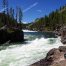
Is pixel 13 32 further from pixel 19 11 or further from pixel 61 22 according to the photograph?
pixel 61 22

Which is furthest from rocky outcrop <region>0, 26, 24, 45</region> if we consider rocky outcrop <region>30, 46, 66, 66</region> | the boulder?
rocky outcrop <region>30, 46, 66, 66</region>

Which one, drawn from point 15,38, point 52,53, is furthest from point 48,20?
point 52,53

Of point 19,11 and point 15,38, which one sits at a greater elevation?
point 19,11

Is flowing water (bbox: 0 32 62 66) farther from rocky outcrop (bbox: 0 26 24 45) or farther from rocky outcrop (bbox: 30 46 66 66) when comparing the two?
rocky outcrop (bbox: 0 26 24 45)

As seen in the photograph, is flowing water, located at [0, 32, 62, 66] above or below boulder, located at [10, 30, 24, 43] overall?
below

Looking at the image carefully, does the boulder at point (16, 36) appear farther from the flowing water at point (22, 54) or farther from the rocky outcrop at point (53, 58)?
the rocky outcrop at point (53, 58)

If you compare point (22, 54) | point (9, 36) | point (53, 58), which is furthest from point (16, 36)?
point (53, 58)

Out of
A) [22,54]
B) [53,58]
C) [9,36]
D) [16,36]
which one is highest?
[9,36]

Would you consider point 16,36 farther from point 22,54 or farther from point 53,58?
point 53,58

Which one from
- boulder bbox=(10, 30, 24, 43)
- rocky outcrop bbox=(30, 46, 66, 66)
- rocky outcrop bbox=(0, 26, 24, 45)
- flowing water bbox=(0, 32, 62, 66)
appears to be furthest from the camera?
boulder bbox=(10, 30, 24, 43)

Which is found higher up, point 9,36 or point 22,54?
point 9,36

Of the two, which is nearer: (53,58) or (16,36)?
(53,58)

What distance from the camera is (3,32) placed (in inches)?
2133

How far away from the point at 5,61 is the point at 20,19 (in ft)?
289
